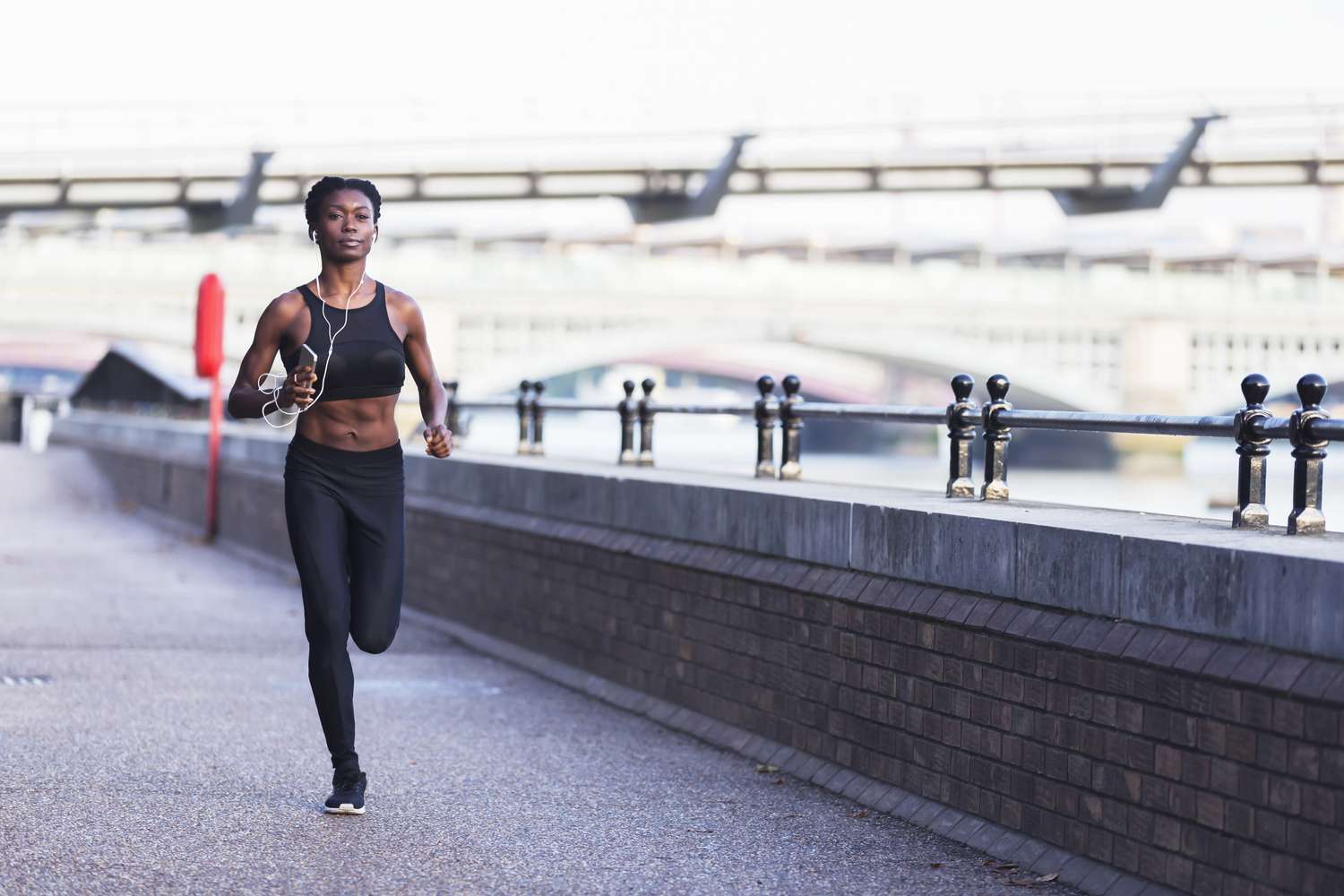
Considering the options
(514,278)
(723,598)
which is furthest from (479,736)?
(514,278)

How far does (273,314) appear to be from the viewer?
6062mm

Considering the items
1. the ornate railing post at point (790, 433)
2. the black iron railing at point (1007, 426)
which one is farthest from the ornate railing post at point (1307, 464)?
the ornate railing post at point (790, 433)

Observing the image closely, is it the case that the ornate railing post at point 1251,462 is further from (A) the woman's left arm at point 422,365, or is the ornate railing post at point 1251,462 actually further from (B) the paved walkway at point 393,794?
(A) the woman's left arm at point 422,365

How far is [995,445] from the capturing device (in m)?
7.42

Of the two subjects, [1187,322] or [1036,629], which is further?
[1187,322]

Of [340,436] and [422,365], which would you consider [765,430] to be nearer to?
[422,365]

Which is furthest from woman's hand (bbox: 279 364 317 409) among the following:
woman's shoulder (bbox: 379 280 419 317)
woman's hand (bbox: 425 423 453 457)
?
woman's shoulder (bbox: 379 280 419 317)

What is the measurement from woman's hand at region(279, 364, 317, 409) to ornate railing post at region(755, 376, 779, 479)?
4120mm

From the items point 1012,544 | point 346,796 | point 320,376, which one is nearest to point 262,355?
point 320,376

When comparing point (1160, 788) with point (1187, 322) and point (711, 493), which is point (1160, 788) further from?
point (1187, 322)

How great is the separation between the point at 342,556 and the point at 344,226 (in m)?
1.03

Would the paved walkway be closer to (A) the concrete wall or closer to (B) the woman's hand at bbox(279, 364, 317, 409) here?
(A) the concrete wall

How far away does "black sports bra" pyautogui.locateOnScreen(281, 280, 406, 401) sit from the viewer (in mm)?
6035

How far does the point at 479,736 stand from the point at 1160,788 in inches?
146
